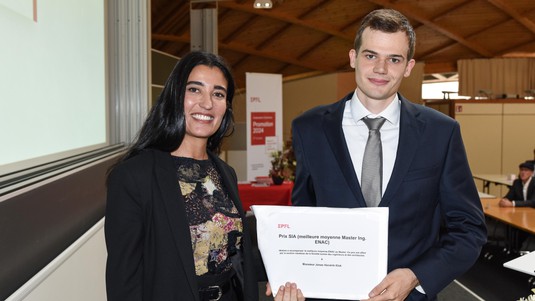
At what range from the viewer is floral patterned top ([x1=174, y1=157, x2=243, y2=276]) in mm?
1606

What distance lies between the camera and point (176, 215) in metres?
1.55

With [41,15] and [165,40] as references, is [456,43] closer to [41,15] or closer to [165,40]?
[165,40]

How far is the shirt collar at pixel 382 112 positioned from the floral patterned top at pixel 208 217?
53 cm

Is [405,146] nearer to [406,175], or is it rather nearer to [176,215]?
[406,175]

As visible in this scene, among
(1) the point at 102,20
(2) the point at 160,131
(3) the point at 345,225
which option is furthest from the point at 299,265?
(1) the point at 102,20

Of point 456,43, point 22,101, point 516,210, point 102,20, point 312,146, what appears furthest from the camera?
point 456,43

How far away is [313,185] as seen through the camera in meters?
1.65

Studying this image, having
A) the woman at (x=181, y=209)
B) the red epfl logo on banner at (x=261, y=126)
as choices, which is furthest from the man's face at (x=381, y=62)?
the red epfl logo on banner at (x=261, y=126)

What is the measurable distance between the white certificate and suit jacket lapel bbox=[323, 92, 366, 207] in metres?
0.15

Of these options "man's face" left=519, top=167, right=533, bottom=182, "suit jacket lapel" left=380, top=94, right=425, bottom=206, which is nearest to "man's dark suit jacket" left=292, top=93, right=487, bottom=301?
"suit jacket lapel" left=380, top=94, right=425, bottom=206

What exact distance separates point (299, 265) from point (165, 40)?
1525 centimetres

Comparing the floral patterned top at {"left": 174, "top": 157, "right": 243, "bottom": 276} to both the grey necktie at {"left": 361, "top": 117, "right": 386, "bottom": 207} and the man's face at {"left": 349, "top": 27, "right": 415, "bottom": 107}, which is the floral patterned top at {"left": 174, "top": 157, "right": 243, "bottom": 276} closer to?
the grey necktie at {"left": 361, "top": 117, "right": 386, "bottom": 207}

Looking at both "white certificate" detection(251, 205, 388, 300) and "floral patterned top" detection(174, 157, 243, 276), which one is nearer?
"white certificate" detection(251, 205, 388, 300)

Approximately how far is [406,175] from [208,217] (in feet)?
2.12
